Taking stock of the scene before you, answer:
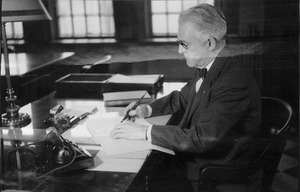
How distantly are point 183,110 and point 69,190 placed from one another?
55 cm

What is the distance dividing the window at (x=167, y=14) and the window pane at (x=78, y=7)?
27 cm

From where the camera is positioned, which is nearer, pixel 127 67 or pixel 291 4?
pixel 291 4

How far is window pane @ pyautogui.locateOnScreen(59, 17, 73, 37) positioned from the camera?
1.72m

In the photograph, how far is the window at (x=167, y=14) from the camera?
5.36 feet

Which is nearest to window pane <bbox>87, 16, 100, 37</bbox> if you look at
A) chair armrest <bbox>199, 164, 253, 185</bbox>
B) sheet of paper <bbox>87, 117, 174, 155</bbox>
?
sheet of paper <bbox>87, 117, 174, 155</bbox>

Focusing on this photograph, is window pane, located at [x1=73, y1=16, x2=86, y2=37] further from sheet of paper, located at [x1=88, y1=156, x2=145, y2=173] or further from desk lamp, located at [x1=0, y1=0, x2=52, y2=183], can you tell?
sheet of paper, located at [x1=88, y1=156, x2=145, y2=173]

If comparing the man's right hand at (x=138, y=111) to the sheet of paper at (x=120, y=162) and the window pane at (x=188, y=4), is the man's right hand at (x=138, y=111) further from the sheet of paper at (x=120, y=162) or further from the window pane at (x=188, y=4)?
the window pane at (x=188, y=4)

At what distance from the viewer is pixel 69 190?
5.67 feet

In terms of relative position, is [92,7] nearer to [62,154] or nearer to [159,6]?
[159,6]

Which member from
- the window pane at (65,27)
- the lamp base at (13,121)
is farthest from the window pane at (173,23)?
the lamp base at (13,121)

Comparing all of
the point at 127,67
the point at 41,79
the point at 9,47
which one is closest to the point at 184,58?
the point at 127,67

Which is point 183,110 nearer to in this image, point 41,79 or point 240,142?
point 240,142

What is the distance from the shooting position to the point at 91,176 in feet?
5.63

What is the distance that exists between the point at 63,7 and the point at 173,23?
434mm
